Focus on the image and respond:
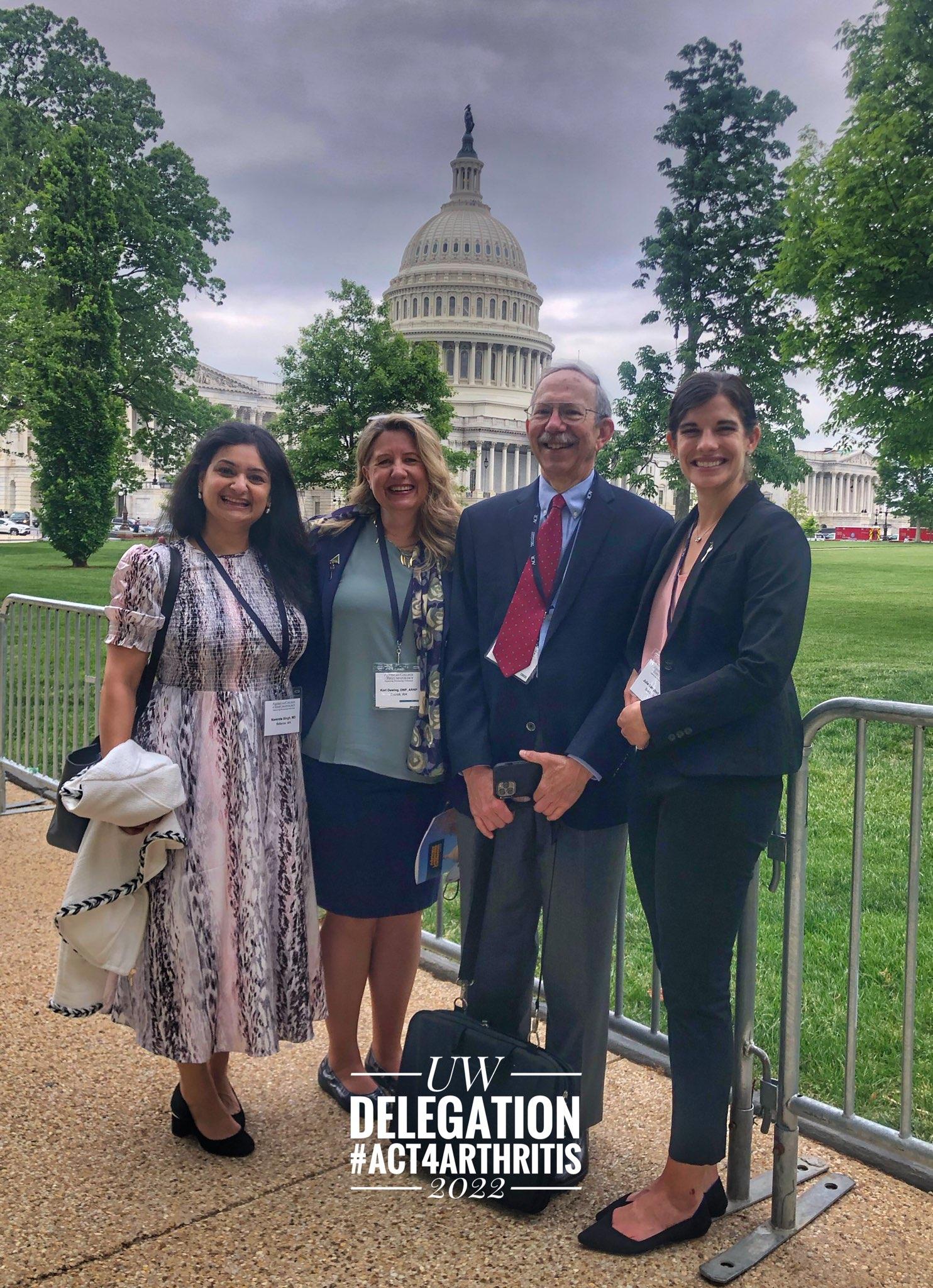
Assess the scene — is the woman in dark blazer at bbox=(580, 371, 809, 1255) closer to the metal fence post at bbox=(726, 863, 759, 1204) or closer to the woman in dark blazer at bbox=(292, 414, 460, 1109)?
the metal fence post at bbox=(726, 863, 759, 1204)

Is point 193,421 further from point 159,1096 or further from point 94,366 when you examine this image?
point 159,1096

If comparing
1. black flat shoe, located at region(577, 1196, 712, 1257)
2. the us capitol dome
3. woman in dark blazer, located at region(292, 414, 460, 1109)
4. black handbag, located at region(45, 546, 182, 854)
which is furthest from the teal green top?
the us capitol dome

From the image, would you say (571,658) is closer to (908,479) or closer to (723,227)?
(723,227)

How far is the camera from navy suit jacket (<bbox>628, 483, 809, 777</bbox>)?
2588 millimetres

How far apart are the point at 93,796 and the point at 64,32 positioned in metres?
34.8

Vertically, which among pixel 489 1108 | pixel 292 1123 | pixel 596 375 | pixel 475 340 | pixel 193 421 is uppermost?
pixel 475 340

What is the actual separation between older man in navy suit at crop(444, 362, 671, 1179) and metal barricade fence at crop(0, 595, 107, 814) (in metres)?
3.49

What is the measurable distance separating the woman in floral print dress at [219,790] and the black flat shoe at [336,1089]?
36cm

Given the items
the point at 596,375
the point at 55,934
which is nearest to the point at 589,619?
the point at 596,375

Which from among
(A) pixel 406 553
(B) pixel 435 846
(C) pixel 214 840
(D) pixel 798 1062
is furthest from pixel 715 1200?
(A) pixel 406 553

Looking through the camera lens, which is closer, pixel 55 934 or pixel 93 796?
pixel 93 796

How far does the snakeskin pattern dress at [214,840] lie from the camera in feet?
10.2

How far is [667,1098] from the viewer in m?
3.61

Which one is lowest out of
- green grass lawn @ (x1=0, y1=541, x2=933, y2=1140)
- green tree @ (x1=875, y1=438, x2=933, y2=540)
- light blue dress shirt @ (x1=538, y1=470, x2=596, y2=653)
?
green grass lawn @ (x1=0, y1=541, x2=933, y2=1140)
